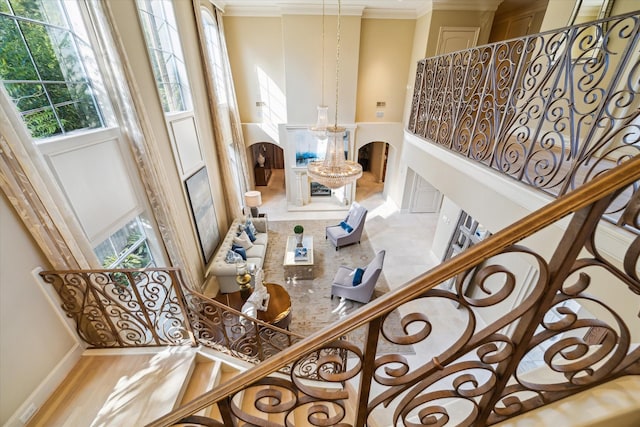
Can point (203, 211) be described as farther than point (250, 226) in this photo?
No

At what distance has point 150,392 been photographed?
7.15ft

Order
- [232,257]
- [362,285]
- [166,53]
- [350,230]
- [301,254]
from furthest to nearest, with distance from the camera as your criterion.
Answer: [350,230] → [301,254] → [232,257] → [362,285] → [166,53]

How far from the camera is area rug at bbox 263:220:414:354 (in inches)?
172

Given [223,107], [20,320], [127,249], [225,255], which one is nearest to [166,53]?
[223,107]

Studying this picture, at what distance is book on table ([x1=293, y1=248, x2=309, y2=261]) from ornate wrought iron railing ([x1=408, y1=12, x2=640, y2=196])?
3253 millimetres

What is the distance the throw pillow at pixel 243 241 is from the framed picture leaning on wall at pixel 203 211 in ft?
1.58

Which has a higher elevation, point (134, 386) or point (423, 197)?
point (134, 386)

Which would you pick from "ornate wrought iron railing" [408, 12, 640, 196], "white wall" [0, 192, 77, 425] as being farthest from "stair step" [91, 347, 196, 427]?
"ornate wrought iron railing" [408, 12, 640, 196]

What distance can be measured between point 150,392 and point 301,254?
3.58m

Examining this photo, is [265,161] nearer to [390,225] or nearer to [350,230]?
[350,230]

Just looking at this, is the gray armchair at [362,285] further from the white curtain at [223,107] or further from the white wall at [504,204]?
the white curtain at [223,107]

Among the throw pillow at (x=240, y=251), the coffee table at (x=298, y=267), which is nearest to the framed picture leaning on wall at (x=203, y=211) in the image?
the throw pillow at (x=240, y=251)

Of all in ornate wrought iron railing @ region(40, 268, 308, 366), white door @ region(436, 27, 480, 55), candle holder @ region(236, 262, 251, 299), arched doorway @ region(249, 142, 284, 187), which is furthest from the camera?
arched doorway @ region(249, 142, 284, 187)

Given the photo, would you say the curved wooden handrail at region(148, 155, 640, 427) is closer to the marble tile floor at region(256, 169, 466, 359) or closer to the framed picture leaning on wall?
the marble tile floor at region(256, 169, 466, 359)
